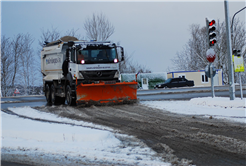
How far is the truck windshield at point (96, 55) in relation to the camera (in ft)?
47.0

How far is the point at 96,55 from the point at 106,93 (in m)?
1.92

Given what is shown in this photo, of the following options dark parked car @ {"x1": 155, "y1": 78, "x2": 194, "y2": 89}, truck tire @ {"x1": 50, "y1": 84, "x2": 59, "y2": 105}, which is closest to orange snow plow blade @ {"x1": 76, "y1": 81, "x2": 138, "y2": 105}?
truck tire @ {"x1": 50, "y1": 84, "x2": 59, "y2": 105}

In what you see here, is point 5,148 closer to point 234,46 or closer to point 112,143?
point 112,143

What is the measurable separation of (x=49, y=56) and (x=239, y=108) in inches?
442

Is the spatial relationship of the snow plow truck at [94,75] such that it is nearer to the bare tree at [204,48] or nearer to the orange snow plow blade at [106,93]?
the orange snow plow blade at [106,93]

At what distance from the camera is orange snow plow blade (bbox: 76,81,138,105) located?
14.0m

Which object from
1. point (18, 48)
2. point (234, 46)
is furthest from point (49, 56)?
point (234, 46)

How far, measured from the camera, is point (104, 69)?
569 inches

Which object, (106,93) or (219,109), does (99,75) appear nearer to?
(106,93)

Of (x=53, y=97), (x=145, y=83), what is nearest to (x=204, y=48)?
(x=145, y=83)

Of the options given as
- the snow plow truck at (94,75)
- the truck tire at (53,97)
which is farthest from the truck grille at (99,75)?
the truck tire at (53,97)

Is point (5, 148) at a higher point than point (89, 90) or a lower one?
lower

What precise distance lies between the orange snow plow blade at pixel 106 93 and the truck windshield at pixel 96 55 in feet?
4.11

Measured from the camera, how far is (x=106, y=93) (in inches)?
565
